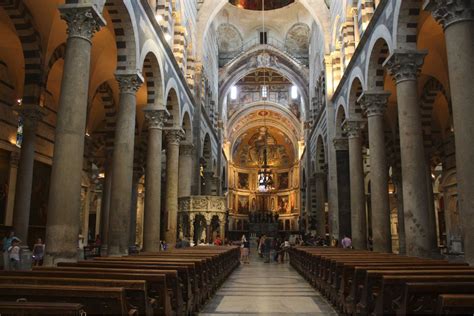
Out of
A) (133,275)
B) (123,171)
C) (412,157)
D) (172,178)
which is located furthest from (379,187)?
(133,275)

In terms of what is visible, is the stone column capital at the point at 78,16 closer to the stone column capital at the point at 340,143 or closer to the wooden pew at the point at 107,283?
the wooden pew at the point at 107,283

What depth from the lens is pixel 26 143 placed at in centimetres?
1421

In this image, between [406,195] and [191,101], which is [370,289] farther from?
[191,101]

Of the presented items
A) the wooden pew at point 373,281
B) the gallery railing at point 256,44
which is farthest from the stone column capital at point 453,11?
the gallery railing at point 256,44

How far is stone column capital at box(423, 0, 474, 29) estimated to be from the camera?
8.67m

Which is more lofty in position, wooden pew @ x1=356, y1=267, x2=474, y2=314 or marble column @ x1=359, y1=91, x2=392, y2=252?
marble column @ x1=359, y1=91, x2=392, y2=252

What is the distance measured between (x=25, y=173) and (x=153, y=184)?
4154mm

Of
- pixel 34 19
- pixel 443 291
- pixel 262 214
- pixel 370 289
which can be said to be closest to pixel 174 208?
A: pixel 34 19

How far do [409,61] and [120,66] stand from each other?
26.6 feet

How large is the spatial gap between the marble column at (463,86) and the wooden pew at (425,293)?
4.52m

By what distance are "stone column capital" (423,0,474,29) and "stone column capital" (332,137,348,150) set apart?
12903 mm

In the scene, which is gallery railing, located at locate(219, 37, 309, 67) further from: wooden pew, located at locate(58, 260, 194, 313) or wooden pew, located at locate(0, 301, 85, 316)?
wooden pew, located at locate(0, 301, 85, 316)

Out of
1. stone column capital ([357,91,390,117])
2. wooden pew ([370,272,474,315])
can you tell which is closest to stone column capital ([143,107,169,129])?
stone column capital ([357,91,390,117])

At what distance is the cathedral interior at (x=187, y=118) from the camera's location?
8938 millimetres
